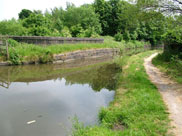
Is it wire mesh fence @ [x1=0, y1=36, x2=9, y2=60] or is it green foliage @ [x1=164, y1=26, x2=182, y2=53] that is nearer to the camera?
green foliage @ [x1=164, y1=26, x2=182, y2=53]

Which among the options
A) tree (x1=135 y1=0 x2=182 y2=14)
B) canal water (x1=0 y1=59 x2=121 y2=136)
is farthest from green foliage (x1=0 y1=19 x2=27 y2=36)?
tree (x1=135 y1=0 x2=182 y2=14)

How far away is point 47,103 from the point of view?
A: 569 cm

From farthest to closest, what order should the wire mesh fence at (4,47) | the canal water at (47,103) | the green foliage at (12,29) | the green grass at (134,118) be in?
1. the green foliage at (12,29)
2. the wire mesh fence at (4,47)
3. the canal water at (47,103)
4. the green grass at (134,118)

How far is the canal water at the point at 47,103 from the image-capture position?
4.15 meters

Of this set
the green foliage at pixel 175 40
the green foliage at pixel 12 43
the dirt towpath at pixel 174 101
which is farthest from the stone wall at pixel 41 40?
the dirt towpath at pixel 174 101

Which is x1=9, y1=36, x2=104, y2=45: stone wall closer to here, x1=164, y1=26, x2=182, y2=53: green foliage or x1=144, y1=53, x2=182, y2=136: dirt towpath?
x1=164, y1=26, x2=182, y2=53: green foliage

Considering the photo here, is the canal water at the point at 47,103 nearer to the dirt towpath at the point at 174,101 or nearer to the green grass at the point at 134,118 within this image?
the green grass at the point at 134,118

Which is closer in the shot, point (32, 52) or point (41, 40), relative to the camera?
point (32, 52)

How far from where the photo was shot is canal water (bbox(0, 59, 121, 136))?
415 centimetres

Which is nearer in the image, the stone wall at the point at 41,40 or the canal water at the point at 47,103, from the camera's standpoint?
the canal water at the point at 47,103

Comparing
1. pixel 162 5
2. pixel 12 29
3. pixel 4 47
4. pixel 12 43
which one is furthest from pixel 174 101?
pixel 12 29

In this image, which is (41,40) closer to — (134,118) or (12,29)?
(12,29)

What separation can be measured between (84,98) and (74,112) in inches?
50.9

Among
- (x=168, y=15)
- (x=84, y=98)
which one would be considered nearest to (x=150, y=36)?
(x=168, y=15)
